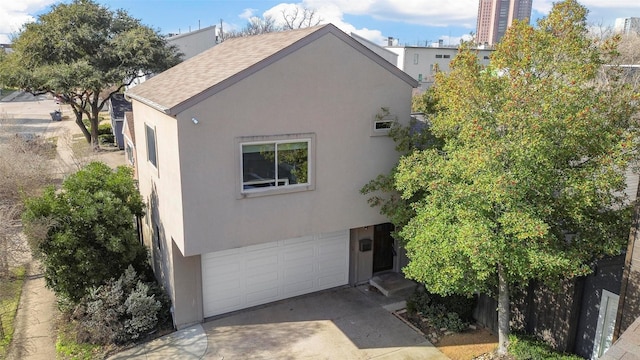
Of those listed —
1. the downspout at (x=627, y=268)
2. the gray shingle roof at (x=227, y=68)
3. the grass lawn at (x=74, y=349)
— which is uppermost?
the gray shingle roof at (x=227, y=68)

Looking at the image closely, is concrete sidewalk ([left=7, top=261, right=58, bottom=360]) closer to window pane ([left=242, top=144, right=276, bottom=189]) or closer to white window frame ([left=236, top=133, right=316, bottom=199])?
white window frame ([left=236, top=133, right=316, bottom=199])

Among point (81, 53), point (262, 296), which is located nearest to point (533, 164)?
point (262, 296)

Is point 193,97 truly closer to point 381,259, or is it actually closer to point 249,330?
point 249,330

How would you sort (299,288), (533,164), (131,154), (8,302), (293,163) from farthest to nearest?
(131,154) → (299,288) → (8,302) → (293,163) → (533,164)

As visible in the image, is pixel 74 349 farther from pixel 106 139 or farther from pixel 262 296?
pixel 106 139

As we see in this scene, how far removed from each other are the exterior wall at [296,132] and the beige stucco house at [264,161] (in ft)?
0.09

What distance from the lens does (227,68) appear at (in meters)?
11.5

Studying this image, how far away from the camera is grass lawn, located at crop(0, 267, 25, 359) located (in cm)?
1169

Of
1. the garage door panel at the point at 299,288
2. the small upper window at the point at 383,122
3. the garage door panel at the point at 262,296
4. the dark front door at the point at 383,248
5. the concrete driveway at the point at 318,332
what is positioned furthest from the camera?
the dark front door at the point at 383,248

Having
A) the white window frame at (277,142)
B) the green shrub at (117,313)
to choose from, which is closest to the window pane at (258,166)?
the white window frame at (277,142)

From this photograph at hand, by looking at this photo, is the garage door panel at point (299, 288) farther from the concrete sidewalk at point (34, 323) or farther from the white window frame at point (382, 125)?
the concrete sidewalk at point (34, 323)

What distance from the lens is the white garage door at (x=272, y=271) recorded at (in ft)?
41.6

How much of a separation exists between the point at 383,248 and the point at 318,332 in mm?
4176

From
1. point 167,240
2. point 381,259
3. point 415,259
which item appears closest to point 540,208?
point 415,259
